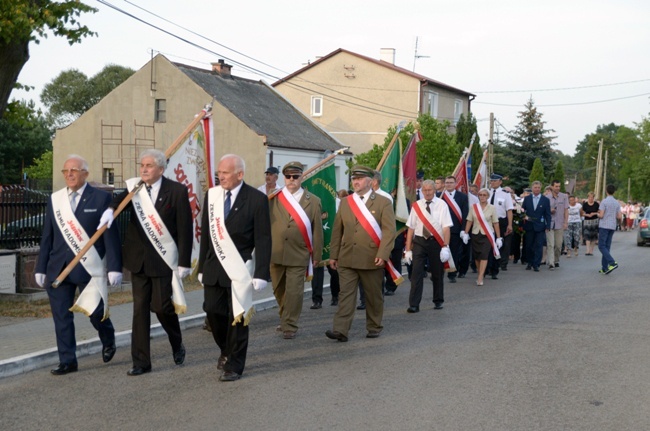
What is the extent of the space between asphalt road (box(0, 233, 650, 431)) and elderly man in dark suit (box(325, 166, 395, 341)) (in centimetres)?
47

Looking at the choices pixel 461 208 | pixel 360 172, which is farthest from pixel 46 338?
pixel 461 208

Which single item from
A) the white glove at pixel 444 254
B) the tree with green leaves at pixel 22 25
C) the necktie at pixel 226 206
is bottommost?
the white glove at pixel 444 254

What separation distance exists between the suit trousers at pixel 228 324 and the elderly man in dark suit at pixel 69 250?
0.88 metres

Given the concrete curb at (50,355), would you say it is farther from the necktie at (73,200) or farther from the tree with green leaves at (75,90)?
the tree with green leaves at (75,90)

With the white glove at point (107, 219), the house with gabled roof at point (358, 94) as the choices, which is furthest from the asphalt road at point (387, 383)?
the house with gabled roof at point (358, 94)

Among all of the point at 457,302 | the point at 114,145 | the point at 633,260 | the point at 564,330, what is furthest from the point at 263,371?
the point at 114,145

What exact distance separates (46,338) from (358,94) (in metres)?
44.3

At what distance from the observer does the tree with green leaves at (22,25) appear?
40.3 ft

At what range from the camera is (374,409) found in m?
6.43

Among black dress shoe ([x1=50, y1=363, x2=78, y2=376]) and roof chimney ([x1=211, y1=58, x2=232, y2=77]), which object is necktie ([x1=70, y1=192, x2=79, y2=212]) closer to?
black dress shoe ([x1=50, y1=363, x2=78, y2=376])

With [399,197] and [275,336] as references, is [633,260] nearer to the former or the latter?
[399,197]

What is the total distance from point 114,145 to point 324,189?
104 ft

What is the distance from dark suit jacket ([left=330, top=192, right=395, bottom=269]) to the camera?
31.7 feet

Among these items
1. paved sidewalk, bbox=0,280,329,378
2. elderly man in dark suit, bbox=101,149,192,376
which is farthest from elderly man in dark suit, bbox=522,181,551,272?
elderly man in dark suit, bbox=101,149,192,376
